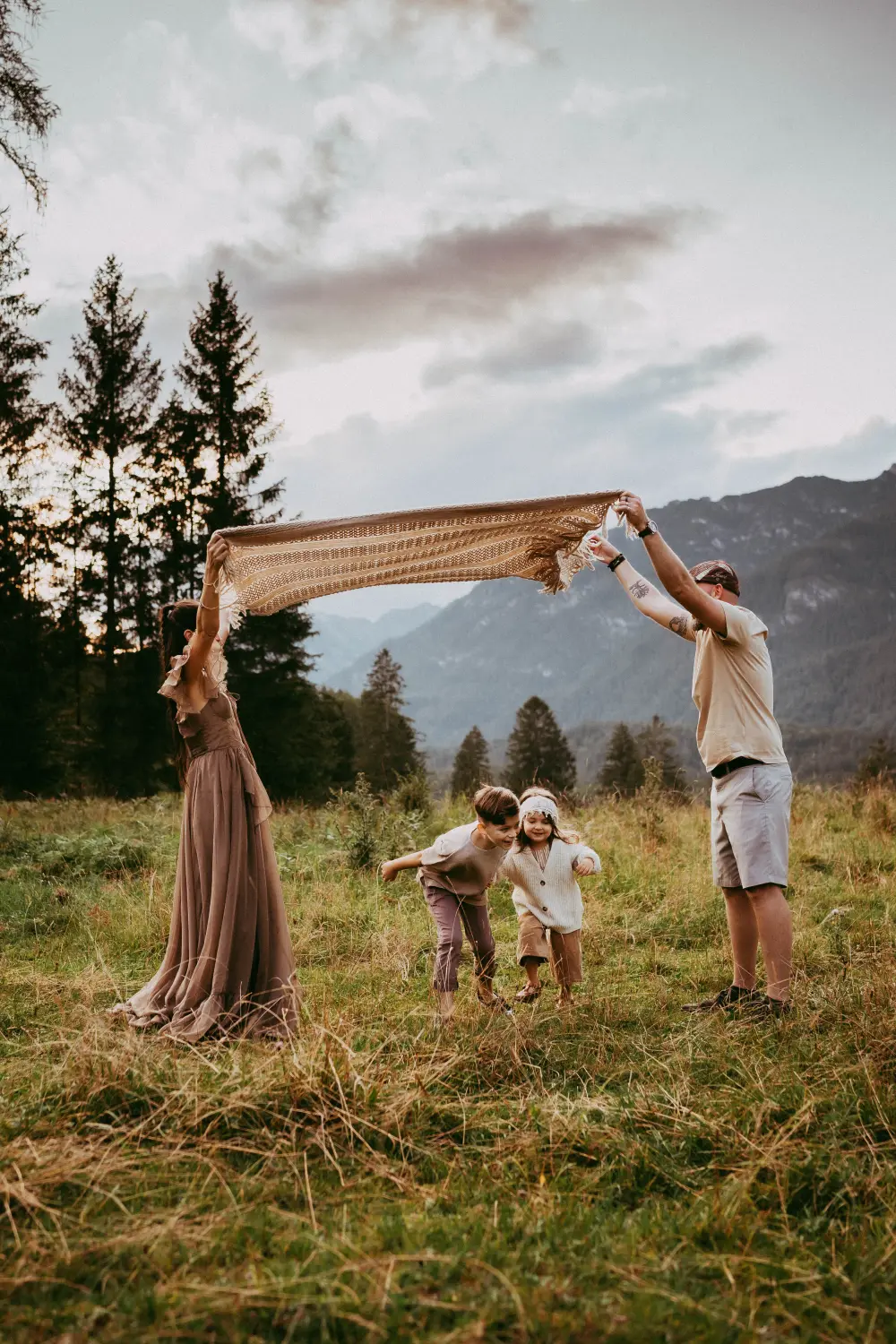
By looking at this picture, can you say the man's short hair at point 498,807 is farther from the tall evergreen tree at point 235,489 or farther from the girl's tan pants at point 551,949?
the tall evergreen tree at point 235,489

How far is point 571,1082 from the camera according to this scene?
3.96m

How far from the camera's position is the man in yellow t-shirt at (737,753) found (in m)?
4.92

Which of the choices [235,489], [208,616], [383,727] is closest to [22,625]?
[235,489]

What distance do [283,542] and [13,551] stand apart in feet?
54.9

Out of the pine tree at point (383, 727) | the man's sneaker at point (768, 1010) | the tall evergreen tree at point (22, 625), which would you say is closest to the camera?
the man's sneaker at point (768, 1010)

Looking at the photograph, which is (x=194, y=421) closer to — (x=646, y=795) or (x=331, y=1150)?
(x=646, y=795)

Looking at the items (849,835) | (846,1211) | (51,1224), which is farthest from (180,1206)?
(849,835)

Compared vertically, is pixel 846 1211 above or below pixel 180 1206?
below

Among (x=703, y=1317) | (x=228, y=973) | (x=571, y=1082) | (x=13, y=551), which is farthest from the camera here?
(x=13, y=551)

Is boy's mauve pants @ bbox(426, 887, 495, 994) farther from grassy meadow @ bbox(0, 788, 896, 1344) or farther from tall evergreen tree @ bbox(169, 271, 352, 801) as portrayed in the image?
tall evergreen tree @ bbox(169, 271, 352, 801)

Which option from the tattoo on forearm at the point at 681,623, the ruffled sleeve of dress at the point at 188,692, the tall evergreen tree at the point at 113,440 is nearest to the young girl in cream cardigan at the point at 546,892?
the tattoo on forearm at the point at 681,623

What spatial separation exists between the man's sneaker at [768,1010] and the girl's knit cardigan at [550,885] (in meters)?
1.09

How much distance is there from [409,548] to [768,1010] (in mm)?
3263

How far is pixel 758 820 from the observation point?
5016 millimetres
